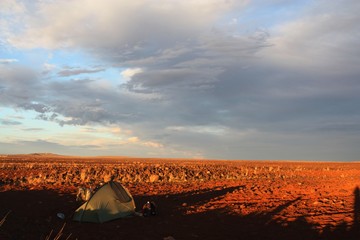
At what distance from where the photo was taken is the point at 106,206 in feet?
47.2

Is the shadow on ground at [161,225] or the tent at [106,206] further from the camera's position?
the tent at [106,206]

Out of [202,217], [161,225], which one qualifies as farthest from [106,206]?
[202,217]

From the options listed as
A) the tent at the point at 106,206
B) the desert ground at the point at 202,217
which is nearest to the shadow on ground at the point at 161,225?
the desert ground at the point at 202,217

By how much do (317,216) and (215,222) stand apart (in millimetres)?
4180

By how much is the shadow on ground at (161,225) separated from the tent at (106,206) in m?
0.38

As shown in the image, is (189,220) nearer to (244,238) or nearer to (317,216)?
(244,238)

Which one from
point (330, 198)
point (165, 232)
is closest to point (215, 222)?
point (165, 232)

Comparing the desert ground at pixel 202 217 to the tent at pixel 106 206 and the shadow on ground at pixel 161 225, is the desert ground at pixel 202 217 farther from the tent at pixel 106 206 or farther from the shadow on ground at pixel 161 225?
the tent at pixel 106 206

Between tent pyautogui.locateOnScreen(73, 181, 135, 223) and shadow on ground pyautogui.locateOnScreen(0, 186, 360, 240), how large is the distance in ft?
1.23

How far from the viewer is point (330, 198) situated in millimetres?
18656

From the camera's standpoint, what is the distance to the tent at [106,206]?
546 inches

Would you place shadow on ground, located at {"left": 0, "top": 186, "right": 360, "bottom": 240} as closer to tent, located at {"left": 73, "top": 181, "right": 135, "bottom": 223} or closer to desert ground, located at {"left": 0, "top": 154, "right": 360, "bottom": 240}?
desert ground, located at {"left": 0, "top": 154, "right": 360, "bottom": 240}

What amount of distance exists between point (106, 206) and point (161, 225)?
8.37ft

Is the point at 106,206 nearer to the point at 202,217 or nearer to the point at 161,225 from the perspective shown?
the point at 161,225
